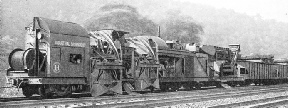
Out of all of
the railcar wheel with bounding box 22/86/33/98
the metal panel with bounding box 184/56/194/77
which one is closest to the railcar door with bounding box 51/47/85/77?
the railcar wheel with bounding box 22/86/33/98

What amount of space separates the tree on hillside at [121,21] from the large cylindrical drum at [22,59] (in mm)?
40901

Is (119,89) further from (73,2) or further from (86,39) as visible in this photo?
(73,2)

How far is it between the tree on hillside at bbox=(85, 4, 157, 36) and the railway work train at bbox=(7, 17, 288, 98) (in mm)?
33444

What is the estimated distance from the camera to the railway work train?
46.3ft

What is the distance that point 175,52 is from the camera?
21766 mm

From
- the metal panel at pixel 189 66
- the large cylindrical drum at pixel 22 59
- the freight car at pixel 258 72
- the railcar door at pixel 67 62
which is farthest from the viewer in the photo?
the freight car at pixel 258 72

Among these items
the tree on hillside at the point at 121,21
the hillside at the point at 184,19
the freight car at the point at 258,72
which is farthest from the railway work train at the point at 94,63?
the tree on hillside at the point at 121,21

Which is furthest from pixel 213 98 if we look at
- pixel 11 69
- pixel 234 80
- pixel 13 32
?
pixel 13 32

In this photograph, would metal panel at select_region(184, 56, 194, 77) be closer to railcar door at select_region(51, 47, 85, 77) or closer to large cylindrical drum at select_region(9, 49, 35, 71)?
railcar door at select_region(51, 47, 85, 77)

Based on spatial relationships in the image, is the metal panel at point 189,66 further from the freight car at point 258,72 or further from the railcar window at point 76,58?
the railcar window at point 76,58

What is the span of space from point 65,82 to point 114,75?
2821 millimetres

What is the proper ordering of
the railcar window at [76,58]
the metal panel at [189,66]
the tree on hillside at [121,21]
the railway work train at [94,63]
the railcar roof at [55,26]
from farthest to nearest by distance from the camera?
1. the tree on hillside at [121,21]
2. the metal panel at [189,66]
3. the railcar window at [76,58]
4. the railcar roof at [55,26]
5. the railway work train at [94,63]

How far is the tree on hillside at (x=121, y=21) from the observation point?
57188 mm

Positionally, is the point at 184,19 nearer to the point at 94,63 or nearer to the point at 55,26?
the point at 94,63
